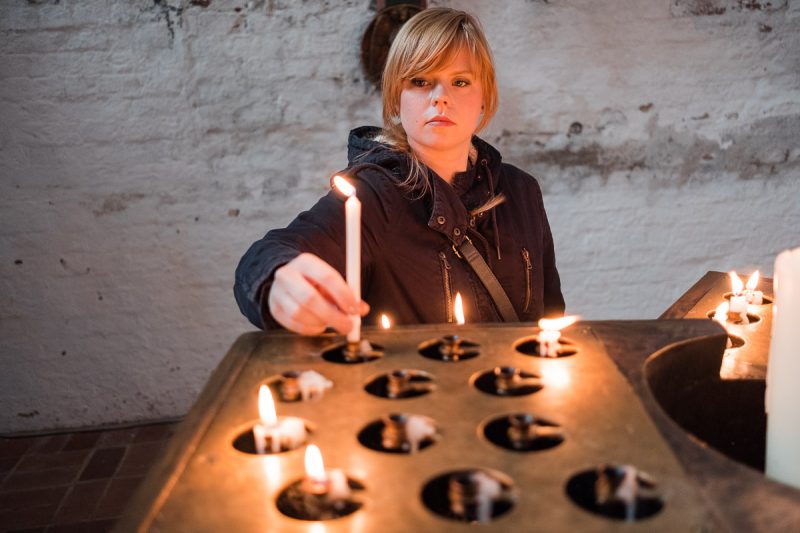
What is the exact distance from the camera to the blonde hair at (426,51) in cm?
196

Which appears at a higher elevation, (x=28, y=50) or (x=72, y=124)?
(x=28, y=50)

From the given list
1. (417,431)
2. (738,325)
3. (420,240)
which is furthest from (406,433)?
(420,240)

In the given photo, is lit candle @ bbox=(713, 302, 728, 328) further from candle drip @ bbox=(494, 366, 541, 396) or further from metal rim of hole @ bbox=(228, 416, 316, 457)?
metal rim of hole @ bbox=(228, 416, 316, 457)

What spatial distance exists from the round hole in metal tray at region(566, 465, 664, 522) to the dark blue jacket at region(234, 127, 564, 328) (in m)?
1.19

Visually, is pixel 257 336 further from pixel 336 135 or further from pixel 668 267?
pixel 668 267

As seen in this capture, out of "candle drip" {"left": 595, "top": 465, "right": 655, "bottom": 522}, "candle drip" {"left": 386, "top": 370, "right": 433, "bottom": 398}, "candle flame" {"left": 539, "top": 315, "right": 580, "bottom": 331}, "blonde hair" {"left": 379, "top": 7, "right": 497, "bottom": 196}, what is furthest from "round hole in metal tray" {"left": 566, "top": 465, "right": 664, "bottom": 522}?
"blonde hair" {"left": 379, "top": 7, "right": 497, "bottom": 196}

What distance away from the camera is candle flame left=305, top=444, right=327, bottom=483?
29.7 inches

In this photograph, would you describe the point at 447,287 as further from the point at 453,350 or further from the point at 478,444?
the point at 478,444

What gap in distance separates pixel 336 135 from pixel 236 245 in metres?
0.83

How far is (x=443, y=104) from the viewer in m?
1.99

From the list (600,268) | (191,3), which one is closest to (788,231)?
(600,268)

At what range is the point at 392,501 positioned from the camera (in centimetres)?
73

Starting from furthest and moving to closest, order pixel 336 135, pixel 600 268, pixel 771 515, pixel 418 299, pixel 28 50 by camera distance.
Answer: pixel 600 268, pixel 336 135, pixel 28 50, pixel 418 299, pixel 771 515

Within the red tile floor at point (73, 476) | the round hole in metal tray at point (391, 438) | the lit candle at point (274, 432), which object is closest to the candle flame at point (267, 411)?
the lit candle at point (274, 432)
